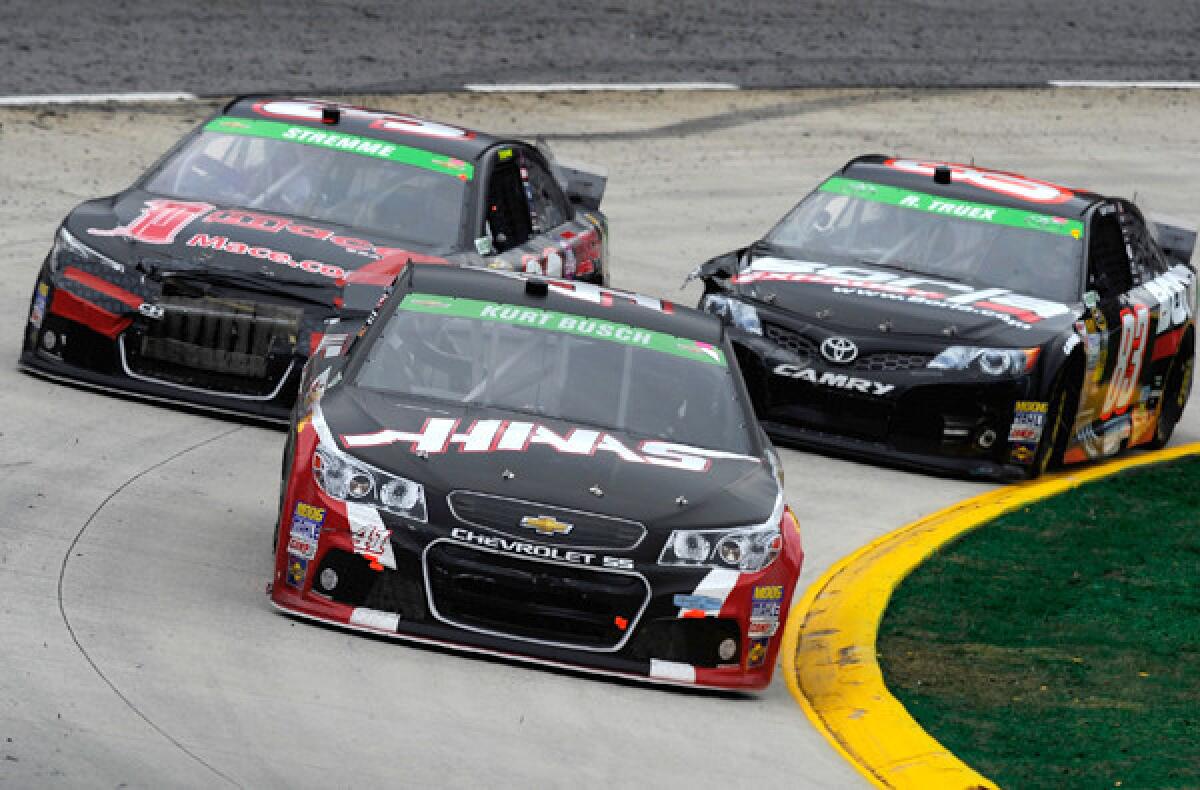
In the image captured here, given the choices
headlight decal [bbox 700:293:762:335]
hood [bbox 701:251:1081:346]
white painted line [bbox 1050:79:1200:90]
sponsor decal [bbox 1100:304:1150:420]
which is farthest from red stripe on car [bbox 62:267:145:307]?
white painted line [bbox 1050:79:1200:90]

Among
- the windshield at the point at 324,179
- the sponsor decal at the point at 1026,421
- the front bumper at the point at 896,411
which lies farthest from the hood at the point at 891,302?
the windshield at the point at 324,179

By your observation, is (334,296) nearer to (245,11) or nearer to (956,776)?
(956,776)

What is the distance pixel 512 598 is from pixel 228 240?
4.42m

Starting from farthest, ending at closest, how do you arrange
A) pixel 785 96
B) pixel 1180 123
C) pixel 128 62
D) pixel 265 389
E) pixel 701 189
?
pixel 1180 123, pixel 785 96, pixel 128 62, pixel 701 189, pixel 265 389

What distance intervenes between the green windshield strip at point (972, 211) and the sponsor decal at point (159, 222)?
415 cm

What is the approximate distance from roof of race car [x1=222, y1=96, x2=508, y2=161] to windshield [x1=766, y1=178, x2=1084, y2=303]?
1.93m

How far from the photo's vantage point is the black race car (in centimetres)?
1227

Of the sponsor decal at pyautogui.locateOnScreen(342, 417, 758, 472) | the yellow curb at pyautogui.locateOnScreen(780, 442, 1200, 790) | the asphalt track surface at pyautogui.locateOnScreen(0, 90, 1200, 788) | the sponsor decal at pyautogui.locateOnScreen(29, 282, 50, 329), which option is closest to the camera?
the asphalt track surface at pyautogui.locateOnScreen(0, 90, 1200, 788)

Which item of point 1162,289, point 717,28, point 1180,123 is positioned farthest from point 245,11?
point 1162,289

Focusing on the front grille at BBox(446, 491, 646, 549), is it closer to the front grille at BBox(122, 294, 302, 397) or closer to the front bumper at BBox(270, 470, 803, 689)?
the front bumper at BBox(270, 470, 803, 689)

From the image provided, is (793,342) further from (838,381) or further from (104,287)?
(104,287)

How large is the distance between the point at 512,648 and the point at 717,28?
69.0 ft

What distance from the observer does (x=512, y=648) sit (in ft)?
28.7

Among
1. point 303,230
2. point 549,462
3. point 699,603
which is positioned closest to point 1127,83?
point 303,230
